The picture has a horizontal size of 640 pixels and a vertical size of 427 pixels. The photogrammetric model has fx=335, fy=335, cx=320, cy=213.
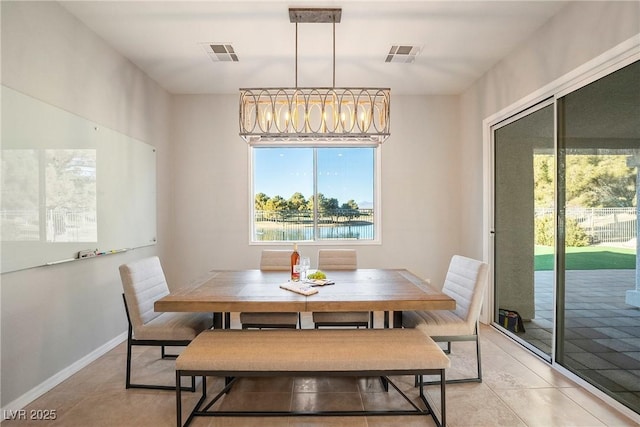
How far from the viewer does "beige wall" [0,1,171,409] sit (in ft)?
7.04

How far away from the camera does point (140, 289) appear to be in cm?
240

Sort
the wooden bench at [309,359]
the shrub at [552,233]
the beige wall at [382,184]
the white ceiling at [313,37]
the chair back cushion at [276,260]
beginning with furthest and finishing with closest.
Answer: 1. the beige wall at [382,184]
2. the chair back cushion at [276,260]
3. the white ceiling at [313,37]
4. the shrub at [552,233]
5. the wooden bench at [309,359]

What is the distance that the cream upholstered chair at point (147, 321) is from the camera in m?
2.29

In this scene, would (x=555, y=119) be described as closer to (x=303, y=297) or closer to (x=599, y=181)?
(x=599, y=181)

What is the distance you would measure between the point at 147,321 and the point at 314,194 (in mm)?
2738

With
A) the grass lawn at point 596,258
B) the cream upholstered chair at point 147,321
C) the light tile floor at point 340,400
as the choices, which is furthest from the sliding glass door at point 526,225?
the cream upholstered chair at point 147,321

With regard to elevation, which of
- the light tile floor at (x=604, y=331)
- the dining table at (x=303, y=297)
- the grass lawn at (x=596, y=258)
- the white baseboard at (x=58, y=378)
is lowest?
the white baseboard at (x=58, y=378)

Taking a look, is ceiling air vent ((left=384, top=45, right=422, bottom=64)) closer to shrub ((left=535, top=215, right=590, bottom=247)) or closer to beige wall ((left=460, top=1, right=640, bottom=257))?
beige wall ((left=460, top=1, right=640, bottom=257))

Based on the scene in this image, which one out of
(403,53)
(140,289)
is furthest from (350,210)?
(140,289)

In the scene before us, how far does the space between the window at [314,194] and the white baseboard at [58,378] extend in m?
2.19

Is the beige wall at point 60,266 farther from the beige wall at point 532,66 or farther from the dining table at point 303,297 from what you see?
the beige wall at point 532,66

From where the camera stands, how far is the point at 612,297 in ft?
7.41

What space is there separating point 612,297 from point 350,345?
183 centimetres

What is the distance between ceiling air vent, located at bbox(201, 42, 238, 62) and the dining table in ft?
7.08
